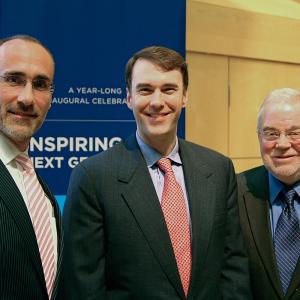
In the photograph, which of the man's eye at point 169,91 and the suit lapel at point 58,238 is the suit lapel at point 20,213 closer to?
the suit lapel at point 58,238

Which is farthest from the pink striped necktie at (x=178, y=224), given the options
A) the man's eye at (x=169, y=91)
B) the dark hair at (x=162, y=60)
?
the dark hair at (x=162, y=60)

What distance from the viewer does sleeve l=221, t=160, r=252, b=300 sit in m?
1.96

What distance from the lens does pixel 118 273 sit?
181 centimetres

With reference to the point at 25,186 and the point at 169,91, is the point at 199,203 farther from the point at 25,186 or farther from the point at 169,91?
the point at 25,186

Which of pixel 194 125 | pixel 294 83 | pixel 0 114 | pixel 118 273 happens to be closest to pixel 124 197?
pixel 118 273

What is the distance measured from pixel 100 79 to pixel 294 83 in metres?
3.20

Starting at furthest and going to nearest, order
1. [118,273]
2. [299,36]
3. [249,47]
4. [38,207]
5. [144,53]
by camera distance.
→ [299,36], [249,47], [144,53], [118,273], [38,207]

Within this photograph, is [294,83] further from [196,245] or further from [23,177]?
[23,177]

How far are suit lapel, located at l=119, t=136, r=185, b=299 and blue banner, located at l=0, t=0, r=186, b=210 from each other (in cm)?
110

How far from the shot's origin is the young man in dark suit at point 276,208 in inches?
77.6

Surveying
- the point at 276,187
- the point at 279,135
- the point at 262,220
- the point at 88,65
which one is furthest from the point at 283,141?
the point at 88,65

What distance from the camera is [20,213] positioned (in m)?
1.43

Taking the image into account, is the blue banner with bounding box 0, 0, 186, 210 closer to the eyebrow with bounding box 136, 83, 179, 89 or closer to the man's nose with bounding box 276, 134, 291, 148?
the eyebrow with bounding box 136, 83, 179, 89

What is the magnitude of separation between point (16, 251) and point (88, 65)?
69.5 inches
